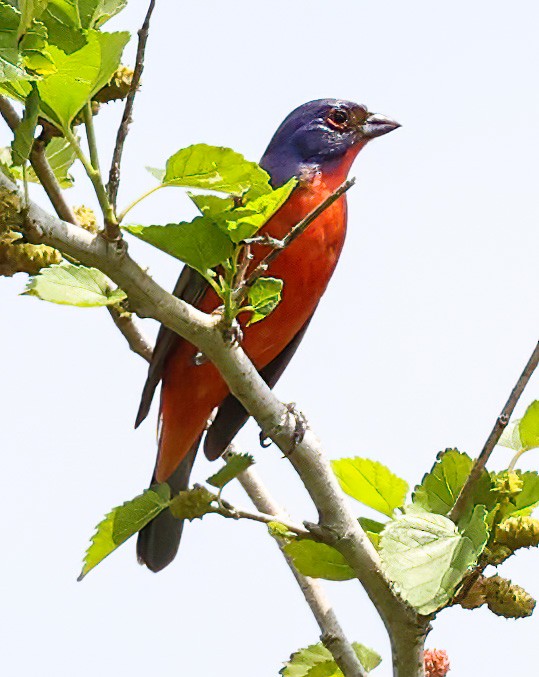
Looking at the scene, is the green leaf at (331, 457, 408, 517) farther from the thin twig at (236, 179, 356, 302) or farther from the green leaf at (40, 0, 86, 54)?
the green leaf at (40, 0, 86, 54)

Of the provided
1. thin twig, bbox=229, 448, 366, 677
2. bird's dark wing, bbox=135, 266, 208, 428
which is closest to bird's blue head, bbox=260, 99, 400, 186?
bird's dark wing, bbox=135, 266, 208, 428

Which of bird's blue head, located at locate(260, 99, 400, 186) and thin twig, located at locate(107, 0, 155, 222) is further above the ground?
bird's blue head, located at locate(260, 99, 400, 186)

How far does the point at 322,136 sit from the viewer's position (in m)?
5.01

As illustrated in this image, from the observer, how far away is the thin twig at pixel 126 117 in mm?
2018

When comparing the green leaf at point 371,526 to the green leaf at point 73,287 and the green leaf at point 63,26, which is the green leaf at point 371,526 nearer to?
the green leaf at point 73,287

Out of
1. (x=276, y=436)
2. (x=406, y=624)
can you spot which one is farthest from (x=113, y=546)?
(x=406, y=624)

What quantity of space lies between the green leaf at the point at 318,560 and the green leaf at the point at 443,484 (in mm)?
269

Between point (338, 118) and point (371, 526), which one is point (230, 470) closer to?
point (371, 526)

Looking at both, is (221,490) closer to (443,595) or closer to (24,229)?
(443,595)

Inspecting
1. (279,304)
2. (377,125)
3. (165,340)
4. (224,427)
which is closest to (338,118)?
(377,125)

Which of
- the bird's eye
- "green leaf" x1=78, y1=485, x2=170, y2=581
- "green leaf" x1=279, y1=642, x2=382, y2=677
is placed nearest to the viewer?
"green leaf" x1=78, y1=485, x2=170, y2=581

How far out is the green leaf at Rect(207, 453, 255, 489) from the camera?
2.66m

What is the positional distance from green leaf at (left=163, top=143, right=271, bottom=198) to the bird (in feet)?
5.60

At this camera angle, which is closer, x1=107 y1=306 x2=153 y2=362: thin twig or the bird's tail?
x1=107 y1=306 x2=153 y2=362: thin twig
